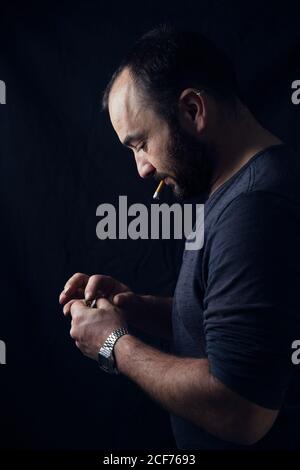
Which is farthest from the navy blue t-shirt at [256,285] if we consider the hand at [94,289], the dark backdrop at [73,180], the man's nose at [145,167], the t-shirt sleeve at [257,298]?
the dark backdrop at [73,180]

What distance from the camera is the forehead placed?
958mm

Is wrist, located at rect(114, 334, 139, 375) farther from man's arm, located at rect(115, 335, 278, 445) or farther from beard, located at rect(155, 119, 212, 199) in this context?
beard, located at rect(155, 119, 212, 199)

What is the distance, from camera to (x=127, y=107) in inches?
38.2

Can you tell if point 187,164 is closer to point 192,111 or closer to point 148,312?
point 192,111

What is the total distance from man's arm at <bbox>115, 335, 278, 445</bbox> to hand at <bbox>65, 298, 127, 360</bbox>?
4cm

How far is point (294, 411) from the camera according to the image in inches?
35.0

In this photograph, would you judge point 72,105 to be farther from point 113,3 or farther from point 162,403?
point 162,403

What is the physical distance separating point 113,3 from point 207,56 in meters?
0.59

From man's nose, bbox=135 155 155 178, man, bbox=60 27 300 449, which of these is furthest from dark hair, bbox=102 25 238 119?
man's nose, bbox=135 155 155 178

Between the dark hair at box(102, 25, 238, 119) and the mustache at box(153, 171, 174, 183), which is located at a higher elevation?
the dark hair at box(102, 25, 238, 119)

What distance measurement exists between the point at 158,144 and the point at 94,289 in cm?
34

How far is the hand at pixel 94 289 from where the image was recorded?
1094 mm

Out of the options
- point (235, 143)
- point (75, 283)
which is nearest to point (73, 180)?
point (75, 283)
